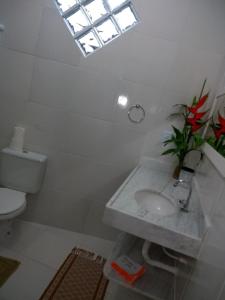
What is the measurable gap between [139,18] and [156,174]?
48.1 inches

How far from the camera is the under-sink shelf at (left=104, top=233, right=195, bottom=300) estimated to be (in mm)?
1454

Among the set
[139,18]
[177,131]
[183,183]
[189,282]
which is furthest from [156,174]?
[139,18]

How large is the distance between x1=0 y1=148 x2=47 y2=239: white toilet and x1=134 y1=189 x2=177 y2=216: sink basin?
93 cm

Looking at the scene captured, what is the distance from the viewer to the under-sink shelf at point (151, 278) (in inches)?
57.2

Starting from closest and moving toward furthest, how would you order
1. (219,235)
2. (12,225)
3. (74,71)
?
1. (219,235)
2. (74,71)
3. (12,225)

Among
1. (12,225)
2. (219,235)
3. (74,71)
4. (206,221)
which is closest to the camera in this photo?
(219,235)

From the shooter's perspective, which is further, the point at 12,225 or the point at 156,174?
the point at 12,225

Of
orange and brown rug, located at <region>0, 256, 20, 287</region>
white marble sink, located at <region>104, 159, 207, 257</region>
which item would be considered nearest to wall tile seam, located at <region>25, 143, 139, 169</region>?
white marble sink, located at <region>104, 159, 207, 257</region>

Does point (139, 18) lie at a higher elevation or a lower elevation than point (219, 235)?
higher

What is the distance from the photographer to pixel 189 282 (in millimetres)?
1253

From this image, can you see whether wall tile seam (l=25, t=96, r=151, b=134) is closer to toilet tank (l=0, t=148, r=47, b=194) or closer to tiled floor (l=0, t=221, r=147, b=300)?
toilet tank (l=0, t=148, r=47, b=194)

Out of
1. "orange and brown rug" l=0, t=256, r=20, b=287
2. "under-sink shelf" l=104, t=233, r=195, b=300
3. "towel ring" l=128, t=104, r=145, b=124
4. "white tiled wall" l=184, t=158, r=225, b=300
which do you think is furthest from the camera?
"towel ring" l=128, t=104, r=145, b=124

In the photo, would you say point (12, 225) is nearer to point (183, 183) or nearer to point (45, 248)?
point (45, 248)

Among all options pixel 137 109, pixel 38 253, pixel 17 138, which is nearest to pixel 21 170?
pixel 17 138
